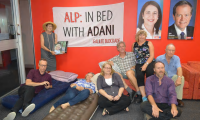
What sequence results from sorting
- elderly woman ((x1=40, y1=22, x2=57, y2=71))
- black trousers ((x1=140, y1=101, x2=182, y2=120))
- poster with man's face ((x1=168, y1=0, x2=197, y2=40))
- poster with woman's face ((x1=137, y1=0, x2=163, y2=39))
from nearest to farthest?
black trousers ((x1=140, y1=101, x2=182, y2=120)), poster with man's face ((x1=168, y1=0, x2=197, y2=40)), poster with woman's face ((x1=137, y1=0, x2=163, y2=39)), elderly woman ((x1=40, y1=22, x2=57, y2=71))

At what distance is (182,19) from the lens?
10.9 ft

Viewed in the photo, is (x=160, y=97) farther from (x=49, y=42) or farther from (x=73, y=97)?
(x=49, y=42)

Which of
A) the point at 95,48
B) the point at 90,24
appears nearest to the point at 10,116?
the point at 95,48

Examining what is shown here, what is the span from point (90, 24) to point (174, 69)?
87.9 inches

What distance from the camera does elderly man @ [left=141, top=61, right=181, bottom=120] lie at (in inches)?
77.3

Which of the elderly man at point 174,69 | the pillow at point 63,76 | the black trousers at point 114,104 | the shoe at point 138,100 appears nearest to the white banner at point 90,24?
the pillow at point 63,76

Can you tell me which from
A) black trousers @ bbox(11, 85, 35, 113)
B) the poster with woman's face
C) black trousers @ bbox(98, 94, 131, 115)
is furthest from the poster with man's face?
black trousers @ bbox(11, 85, 35, 113)

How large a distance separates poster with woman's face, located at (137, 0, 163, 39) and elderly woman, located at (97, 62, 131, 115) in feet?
5.31

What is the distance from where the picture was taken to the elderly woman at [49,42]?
141 inches

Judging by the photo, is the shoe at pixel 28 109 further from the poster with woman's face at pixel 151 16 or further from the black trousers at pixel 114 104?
the poster with woman's face at pixel 151 16

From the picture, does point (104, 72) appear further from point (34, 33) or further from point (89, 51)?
point (34, 33)

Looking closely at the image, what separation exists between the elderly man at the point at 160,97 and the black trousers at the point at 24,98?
1825 mm

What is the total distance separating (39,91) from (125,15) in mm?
2614

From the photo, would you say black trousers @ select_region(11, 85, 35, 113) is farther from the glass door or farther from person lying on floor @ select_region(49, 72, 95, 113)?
the glass door
